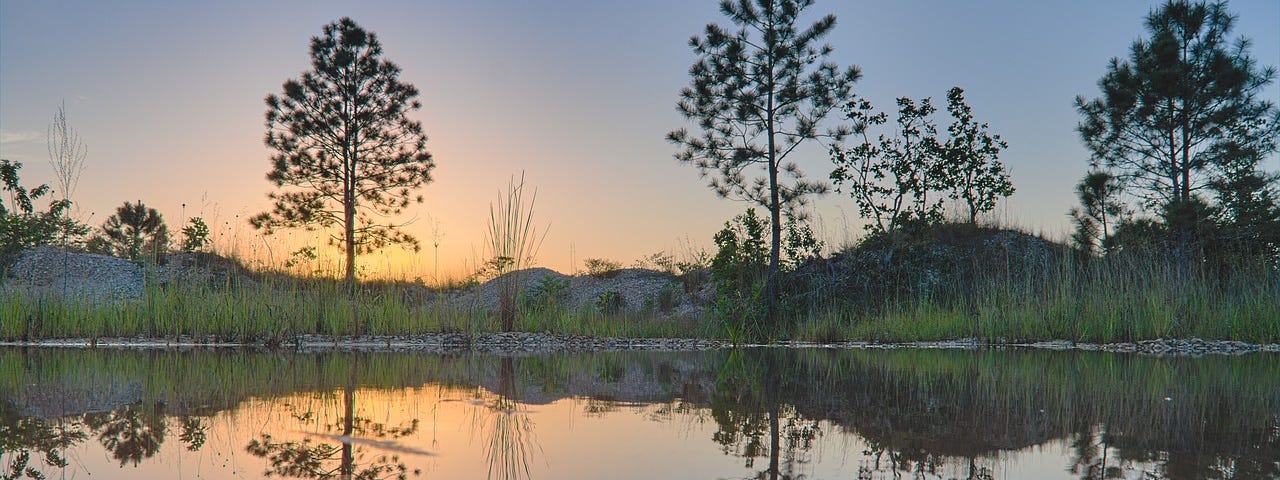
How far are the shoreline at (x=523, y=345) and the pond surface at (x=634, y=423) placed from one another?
112 inches

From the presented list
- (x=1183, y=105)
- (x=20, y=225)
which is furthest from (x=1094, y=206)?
(x=20, y=225)

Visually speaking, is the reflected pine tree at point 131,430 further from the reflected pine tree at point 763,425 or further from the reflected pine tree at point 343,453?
the reflected pine tree at point 763,425

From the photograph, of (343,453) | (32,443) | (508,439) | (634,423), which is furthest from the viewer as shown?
(634,423)

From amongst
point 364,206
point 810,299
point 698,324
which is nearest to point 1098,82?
point 810,299

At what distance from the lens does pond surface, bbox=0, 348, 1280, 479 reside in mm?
2350

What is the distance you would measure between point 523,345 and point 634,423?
21.6ft

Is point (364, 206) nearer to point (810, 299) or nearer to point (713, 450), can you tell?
point (810, 299)

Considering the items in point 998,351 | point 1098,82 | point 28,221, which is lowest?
→ point 998,351

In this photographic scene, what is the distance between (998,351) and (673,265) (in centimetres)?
1623

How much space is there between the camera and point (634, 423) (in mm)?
3219

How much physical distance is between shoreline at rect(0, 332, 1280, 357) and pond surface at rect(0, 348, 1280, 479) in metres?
2.84

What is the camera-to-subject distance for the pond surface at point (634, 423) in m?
2.35

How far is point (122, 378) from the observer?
4.87 m

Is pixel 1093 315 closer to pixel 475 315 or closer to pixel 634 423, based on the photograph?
pixel 475 315
